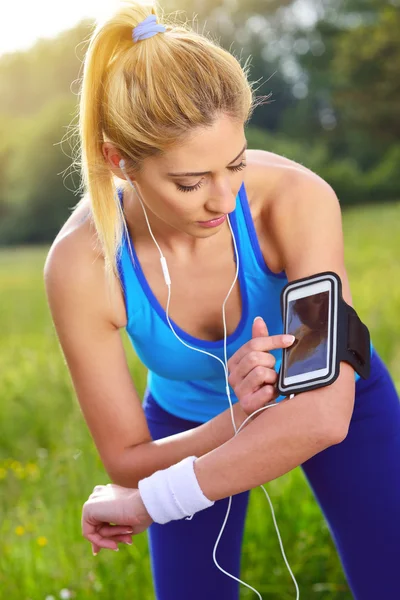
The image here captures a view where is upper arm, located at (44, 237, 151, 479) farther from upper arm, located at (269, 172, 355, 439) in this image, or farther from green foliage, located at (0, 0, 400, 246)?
green foliage, located at (0, 0, 400, 246)

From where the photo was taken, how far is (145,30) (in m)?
1.62

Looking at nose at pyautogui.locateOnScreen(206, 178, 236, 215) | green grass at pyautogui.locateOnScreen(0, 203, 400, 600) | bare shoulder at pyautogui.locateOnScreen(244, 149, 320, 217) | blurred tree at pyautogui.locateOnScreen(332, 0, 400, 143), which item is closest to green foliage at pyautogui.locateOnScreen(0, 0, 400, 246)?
blurred tree at pyautogui.locateOnScreen(332, 0, 400, 143)

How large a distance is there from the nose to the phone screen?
0.23 meters

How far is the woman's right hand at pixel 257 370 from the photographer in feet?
5.05

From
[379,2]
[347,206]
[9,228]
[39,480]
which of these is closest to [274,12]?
[379,2]

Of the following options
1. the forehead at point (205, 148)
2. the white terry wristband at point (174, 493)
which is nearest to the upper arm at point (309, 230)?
the forehead at point (205, 148)

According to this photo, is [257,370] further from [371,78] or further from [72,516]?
[371,78]

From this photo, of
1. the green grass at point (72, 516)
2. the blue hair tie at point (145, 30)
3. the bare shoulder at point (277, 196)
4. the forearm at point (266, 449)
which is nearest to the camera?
the forearm at point (266, 449)

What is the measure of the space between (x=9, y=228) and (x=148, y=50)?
1376cm

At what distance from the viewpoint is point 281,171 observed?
1835 millimetres

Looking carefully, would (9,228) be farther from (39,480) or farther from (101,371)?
(101,371)

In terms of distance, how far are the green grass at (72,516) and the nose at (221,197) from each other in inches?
53.7

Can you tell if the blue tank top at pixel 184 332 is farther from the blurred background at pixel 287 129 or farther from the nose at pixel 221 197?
the blurred background at pixel 287 129

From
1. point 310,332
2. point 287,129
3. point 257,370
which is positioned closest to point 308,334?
point 310,332
